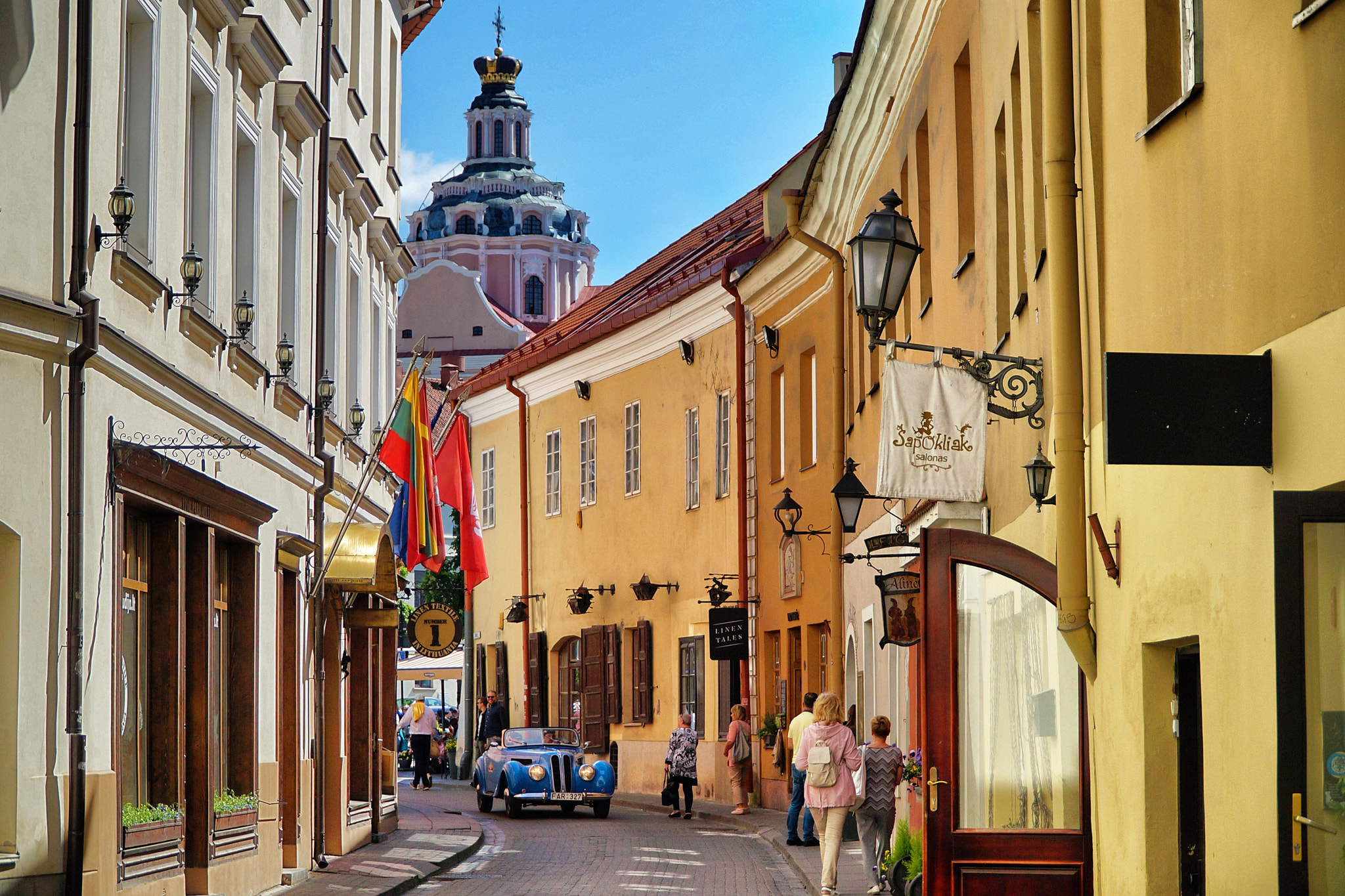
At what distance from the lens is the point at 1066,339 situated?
8.98 metres

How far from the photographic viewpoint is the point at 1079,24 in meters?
8.81

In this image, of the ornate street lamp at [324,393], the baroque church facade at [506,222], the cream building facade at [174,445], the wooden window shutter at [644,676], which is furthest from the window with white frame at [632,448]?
the baroque church facade at [506,222]

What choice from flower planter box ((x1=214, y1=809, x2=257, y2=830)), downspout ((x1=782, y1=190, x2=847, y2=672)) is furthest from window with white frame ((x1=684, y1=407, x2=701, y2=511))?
flower planter box ((x1=214, y1=809, x2=257, y2=830))

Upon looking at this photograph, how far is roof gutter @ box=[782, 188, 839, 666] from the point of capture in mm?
21672

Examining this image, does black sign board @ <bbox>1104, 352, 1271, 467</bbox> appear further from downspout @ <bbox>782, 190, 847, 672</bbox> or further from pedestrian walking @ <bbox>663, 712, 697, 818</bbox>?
pedestrian walking @ <bbox>663, 712, 697, 818</bbox>

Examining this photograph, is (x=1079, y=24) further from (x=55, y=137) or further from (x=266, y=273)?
(x=266, y=273)

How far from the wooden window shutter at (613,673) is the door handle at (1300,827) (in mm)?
25659

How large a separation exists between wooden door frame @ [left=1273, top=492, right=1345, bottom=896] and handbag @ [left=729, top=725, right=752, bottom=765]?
761 inches

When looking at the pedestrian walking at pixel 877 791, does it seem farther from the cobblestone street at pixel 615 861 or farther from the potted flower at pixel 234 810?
the potted flower at pixel 234 810

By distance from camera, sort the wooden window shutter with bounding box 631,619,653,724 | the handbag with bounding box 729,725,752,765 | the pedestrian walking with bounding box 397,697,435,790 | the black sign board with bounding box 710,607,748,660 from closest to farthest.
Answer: the handbag with bounding box 729,725,752,765 < the black sign board with bounding box 710,607,748,660 < the wooden window shutter with bounding box 631,619,653,724 < the pedestrian walking with bounding box 397,697,435,790

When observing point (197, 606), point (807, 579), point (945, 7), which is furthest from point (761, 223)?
point (197, 606)

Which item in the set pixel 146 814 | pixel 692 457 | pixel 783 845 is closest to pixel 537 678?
pixel 692 457

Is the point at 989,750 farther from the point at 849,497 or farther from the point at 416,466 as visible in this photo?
the point at 416,466

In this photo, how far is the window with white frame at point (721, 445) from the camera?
27703 millimetres
